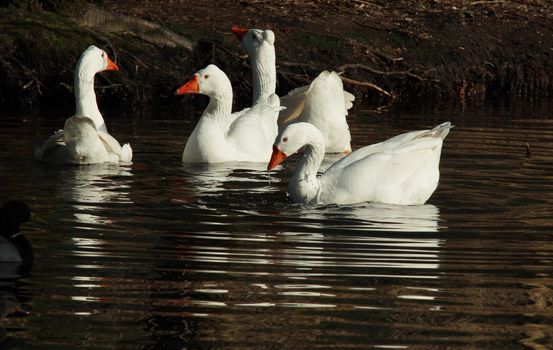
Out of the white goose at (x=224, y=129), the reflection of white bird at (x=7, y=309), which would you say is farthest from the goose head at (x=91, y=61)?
the reflection of white bird at (x=7, y=309)

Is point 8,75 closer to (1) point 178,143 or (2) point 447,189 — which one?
(1) point 178,143

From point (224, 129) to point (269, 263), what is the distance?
5.96 meters

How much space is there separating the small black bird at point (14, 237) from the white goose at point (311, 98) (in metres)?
6.66

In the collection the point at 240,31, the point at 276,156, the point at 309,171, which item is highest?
the point at 240,31

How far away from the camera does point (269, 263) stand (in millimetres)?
8188

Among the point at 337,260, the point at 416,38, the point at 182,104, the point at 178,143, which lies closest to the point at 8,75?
the point at 182,104

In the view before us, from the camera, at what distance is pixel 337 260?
830cm

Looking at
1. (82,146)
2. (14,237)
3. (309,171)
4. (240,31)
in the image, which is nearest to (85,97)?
(82,146)

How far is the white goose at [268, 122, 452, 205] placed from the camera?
34.3 feet

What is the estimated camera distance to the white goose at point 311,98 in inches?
593

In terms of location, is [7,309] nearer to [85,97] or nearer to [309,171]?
[309,171]

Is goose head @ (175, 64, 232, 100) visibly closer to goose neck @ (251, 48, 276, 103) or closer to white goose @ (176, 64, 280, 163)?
white goose @ (176, 64, 280, 163)

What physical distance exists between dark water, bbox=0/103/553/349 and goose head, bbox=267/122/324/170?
0.38 m

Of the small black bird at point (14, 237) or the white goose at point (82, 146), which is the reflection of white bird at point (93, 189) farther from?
the small black bird at point (14, 237)
